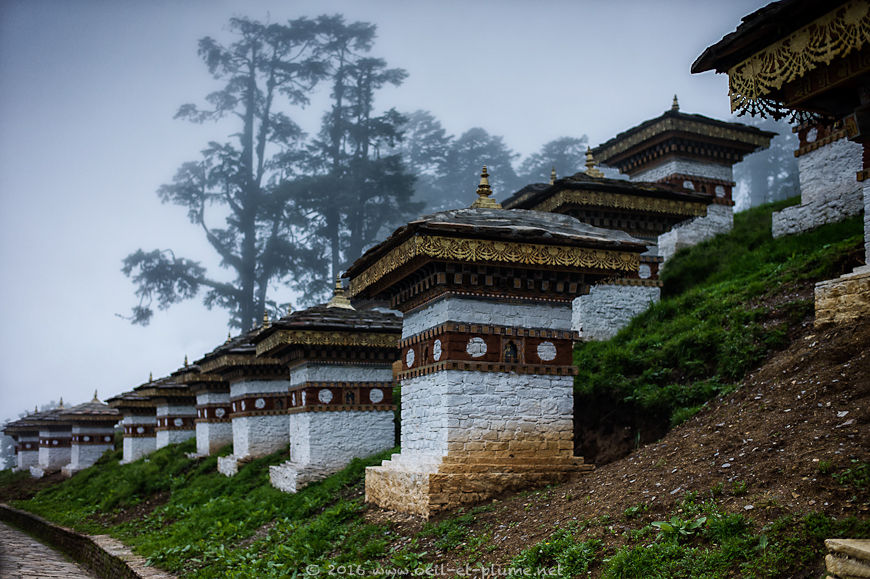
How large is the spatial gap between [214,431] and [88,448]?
49.4ft

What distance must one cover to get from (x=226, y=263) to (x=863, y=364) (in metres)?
42.7

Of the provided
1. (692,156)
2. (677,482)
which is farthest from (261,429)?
(692,156)

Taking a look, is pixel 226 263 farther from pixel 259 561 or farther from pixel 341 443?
pixel 259 561

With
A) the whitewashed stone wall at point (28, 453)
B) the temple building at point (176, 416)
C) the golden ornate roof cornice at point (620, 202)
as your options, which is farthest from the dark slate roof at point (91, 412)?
the golden ornate roof cornice at point (620, 202)

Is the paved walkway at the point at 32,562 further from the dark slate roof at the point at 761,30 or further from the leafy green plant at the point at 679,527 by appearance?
the dark slate roof at the point at 761,30

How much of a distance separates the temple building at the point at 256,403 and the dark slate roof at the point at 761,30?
548 inches

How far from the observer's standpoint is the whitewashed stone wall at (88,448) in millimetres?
33688

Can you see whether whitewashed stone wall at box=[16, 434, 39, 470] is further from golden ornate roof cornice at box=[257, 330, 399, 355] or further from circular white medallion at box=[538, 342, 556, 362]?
circular white medallion at box=[538, 342, 556, 362]

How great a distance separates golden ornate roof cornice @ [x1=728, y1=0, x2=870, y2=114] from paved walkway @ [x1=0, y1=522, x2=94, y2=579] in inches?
568

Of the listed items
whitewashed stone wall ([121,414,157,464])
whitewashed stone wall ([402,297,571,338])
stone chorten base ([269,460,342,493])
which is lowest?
whitewashed stone wall ([121,414,157,464])

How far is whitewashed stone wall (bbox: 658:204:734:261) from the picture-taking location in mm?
21891

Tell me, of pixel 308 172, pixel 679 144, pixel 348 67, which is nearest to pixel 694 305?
pixel 679 144

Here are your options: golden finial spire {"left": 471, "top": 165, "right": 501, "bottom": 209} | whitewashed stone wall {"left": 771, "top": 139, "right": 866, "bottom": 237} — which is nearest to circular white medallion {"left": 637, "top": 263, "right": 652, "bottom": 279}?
whitewashed stone wall {"left": 771, "top": 139, "right": 866, "bottom": 237}

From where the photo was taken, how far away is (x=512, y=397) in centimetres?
980
